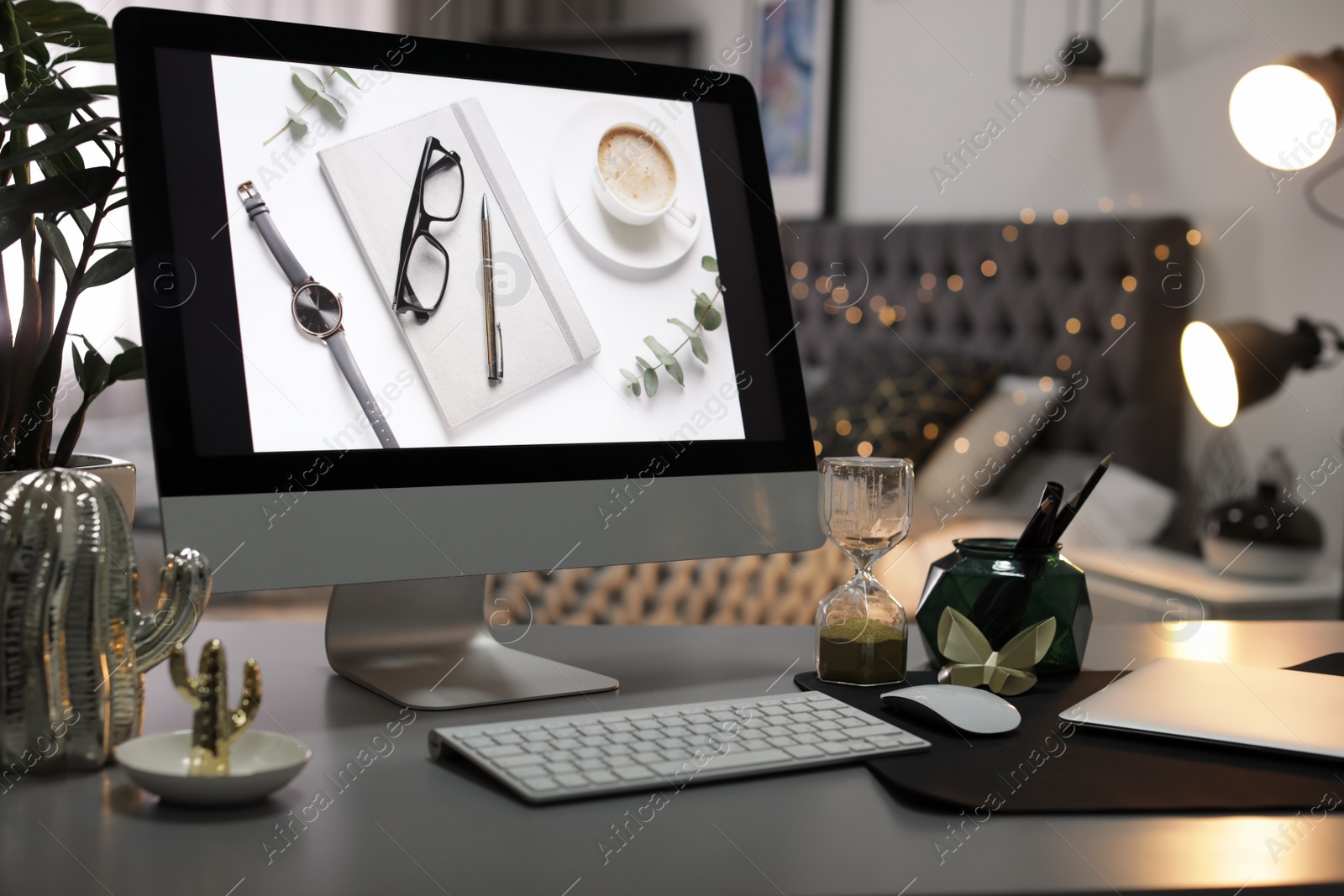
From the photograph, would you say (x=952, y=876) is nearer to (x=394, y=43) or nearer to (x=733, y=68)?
(x=394, y=43)

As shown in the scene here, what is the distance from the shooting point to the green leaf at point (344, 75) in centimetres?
82

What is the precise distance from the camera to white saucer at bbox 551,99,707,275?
89cm

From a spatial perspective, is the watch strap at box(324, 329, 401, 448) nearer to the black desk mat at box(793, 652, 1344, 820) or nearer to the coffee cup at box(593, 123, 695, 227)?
the coffee cup at box(593, 123, 695, 227)

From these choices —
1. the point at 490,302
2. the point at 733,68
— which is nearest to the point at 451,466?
the point at 490,302

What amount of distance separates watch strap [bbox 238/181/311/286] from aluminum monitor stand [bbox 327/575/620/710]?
0.74 ft

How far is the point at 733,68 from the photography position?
4.57m

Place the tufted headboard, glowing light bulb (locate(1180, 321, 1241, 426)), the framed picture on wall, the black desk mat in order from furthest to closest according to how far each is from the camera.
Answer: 1. the framed picture on wall
2. the tufted headboard
3. glowing light bulb (locate(1180, 321, 1241, 426))
4. the black desk mat

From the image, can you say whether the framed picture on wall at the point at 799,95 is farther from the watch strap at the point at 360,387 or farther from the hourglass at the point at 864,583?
the watch strap at the point at 360,387

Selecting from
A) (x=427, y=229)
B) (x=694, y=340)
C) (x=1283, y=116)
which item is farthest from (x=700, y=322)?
(x=1283, y=116)

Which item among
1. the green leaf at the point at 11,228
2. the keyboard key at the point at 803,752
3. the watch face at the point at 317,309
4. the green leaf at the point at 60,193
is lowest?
the keyboard key at the point at 803,752

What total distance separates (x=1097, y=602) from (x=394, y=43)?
5.76 ft

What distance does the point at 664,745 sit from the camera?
639 millimetres

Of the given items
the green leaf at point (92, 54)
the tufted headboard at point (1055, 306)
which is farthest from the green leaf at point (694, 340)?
the tufted headboard at point (1055, 306)

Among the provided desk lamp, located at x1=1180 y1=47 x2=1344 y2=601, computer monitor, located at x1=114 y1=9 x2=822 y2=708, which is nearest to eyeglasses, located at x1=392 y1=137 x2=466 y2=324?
computer monitor, located at x1=114 y1=9 x2=822 y2=708
